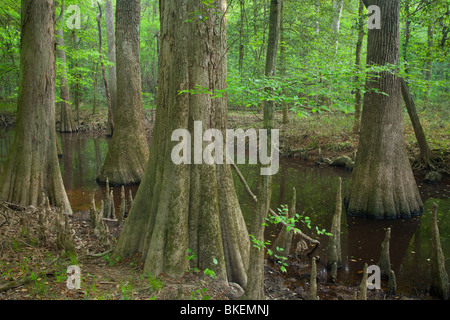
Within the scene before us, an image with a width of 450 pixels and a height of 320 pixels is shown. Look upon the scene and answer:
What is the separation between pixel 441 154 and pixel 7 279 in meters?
13.2

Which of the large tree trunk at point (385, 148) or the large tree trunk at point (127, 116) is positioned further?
the large tree trunk at point (127, 116)

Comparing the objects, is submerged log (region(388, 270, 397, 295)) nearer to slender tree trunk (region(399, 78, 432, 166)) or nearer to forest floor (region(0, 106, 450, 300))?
forest floor (region(0, 106, 450, 300))

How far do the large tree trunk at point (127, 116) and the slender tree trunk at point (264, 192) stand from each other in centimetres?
714

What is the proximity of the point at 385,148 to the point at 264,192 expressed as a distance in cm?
591

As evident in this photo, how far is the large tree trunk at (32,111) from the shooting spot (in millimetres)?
6309

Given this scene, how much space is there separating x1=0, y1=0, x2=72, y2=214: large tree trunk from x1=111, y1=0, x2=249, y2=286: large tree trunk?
140 inches

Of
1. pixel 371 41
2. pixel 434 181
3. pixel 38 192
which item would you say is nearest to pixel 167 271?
pixel 38 192

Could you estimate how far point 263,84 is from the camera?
306cm

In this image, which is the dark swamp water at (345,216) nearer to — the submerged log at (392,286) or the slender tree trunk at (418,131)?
the submerged log at (392,286)

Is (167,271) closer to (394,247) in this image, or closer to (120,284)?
(120,284)

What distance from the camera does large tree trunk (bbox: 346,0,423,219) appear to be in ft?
25.4

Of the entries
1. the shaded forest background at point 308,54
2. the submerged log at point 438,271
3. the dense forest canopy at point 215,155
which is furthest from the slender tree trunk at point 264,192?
the submerged log at point 438,271

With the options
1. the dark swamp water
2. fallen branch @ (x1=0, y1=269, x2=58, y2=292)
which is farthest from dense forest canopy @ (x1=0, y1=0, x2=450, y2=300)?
fallen branch @ (x1=0, y1=269, x2=58, y2=292)

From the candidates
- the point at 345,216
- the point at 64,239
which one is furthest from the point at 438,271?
the point at 64,239
